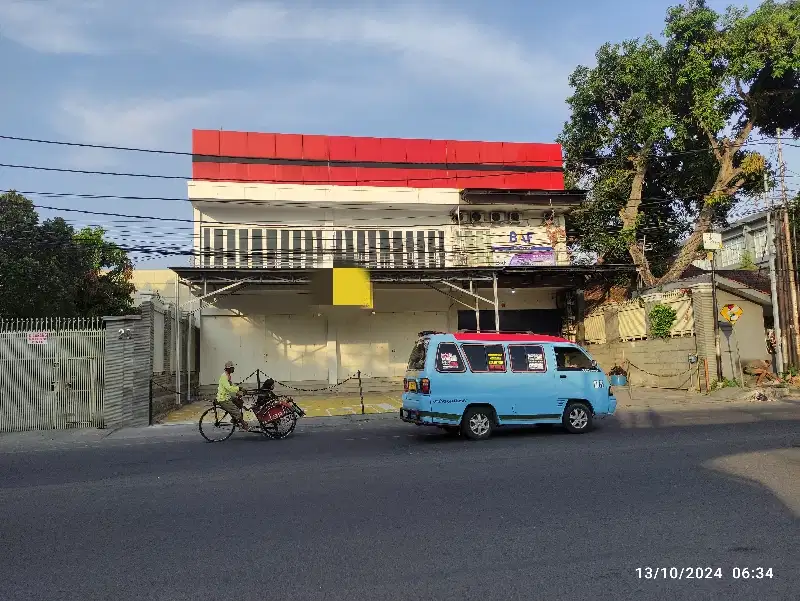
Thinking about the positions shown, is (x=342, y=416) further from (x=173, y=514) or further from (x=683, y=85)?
(x=683, y=85)

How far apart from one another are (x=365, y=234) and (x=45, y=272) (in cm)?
1175

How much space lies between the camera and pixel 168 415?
17719mm

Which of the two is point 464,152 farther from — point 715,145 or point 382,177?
point 715,145

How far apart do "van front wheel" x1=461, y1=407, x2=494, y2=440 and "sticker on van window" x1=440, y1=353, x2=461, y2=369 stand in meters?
0.89

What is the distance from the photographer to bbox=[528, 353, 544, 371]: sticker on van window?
11.7 meters

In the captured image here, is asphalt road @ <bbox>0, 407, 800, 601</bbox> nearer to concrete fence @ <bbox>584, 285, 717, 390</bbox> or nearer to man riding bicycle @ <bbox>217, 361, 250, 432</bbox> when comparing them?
man riding bicycle @ <bbox>217, 361, 250, 432</bbox>

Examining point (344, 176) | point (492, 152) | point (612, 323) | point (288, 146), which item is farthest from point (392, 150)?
point (612, 323)

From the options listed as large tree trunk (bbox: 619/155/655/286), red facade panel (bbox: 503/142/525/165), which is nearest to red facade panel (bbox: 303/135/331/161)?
red facade panel (bbox: 503/142/525/165)

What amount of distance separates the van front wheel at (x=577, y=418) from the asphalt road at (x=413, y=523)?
1.49m

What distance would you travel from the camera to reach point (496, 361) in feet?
37.6

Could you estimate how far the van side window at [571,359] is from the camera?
1187cm

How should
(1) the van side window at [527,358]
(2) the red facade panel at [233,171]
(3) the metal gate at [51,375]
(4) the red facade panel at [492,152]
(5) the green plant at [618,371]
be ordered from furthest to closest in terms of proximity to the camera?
(4) the red facade panel at [492,152] < (2) the red facade panel at [233,171] < (5) the green plant at [618,371] < (3) the metal gate at [51,375] < (1) the van side window at [527,358]

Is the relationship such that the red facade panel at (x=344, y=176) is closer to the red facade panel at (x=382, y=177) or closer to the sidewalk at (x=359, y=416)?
the red facade panel at (x=382, y=177)
